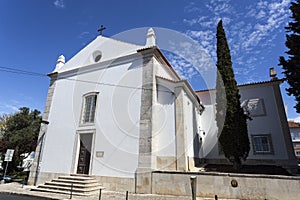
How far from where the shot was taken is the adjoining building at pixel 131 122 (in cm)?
859

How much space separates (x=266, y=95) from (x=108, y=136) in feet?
37.8

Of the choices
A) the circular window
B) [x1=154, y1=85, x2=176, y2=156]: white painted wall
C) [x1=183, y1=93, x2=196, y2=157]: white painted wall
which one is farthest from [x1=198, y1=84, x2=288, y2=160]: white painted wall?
the circular window

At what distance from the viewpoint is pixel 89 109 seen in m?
10.8

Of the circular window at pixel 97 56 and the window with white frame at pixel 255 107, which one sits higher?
the circular window at pixel 97 56

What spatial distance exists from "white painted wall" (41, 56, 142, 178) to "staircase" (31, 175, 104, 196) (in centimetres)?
56

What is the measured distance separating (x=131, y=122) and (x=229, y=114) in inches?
214

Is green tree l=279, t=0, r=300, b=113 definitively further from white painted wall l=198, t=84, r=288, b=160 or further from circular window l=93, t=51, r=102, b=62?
circular window l=93, t=51, r=102, b=62

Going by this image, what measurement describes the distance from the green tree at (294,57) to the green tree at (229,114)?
2843mm

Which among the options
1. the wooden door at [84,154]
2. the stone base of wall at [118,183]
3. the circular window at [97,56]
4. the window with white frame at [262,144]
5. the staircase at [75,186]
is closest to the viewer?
the staircase at [75,186]

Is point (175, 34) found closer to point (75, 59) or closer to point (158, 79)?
point (158, 79)

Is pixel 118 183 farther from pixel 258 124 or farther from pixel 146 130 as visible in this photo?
pixel 258 124

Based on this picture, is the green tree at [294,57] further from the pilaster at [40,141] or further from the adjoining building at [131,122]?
the pilaster at [40,141]

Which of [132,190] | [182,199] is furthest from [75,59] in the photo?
[182,199]

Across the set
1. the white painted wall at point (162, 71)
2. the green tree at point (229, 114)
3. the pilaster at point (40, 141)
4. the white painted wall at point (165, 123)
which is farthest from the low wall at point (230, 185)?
the pilaster at point (40, 141)
